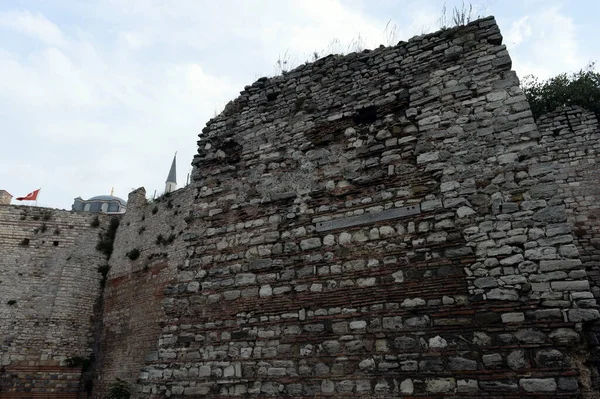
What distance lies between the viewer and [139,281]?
15227mm

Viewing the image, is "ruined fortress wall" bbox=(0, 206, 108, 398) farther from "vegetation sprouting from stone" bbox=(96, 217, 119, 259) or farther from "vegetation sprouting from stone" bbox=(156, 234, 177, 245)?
"vegetation sprouting from stone" bbox=(156, 234, 177, 245)

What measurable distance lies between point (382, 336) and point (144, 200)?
14.6 m

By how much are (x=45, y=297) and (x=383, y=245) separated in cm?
1616

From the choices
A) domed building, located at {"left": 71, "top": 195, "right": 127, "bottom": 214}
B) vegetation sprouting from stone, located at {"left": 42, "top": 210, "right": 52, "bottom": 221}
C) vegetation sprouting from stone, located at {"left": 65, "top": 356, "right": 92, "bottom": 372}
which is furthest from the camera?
domed building, located at {"left": 71, "top": 195, "right": 127, "bottom": 214}

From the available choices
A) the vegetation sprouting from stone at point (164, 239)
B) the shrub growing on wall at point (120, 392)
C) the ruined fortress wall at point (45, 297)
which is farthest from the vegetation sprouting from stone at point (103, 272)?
the shrub growing on wall at point (120, 392)

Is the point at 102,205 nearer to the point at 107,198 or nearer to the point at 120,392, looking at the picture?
the point at 107,198

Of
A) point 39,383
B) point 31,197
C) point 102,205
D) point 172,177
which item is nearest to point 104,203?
point 102,205

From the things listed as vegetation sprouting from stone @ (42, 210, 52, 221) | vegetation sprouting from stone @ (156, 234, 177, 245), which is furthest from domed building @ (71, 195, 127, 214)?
vegetation sprouting from stone @ (156, 234, 177, 245)

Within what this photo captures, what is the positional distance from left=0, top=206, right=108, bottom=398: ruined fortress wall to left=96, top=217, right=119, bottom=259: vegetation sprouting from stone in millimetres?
212

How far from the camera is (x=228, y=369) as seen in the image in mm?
5305

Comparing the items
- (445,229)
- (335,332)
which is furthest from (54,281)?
(445,229)

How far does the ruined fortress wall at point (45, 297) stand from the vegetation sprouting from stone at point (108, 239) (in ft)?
0.70

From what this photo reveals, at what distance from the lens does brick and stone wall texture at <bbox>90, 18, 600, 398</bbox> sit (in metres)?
4.06

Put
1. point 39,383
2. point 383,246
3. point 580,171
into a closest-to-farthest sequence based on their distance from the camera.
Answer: point 383,246, point 580,171, point 39,383
